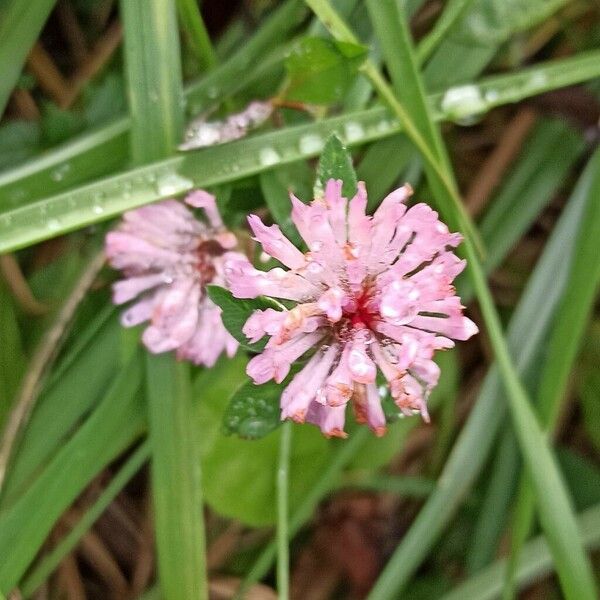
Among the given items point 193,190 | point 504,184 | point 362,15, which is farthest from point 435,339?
point 504,184

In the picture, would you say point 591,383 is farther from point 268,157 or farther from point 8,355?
point 8,355

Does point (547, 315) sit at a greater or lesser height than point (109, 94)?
lesser

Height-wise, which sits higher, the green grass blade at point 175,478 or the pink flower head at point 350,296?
the pink flower head at point 350,296

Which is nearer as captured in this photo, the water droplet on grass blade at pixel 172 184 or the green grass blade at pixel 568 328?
the water droplet on grass blade at pixel 172 184

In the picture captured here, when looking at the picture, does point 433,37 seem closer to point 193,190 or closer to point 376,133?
point 376,133

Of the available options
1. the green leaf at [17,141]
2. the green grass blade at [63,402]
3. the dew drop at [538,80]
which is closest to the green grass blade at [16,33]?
the green leaf at [17,141]

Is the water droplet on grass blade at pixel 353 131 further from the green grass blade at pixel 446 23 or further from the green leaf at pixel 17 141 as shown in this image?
the green leaf at pixel 17 141

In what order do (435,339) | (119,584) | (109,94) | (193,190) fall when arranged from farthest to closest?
(119,584) < (109,94) < (193,190) < (435,339)
